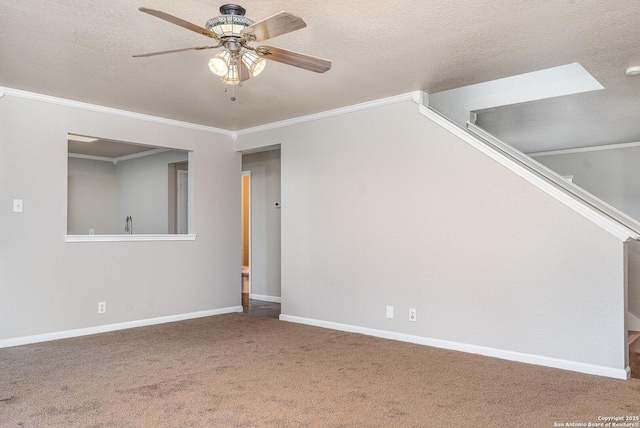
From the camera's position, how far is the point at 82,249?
189 inches

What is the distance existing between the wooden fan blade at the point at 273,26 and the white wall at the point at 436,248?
2349mm

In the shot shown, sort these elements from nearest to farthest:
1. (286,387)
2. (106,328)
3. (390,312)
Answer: (286,387) → (390,312) → (106,328)

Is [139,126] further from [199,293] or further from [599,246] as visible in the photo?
[599,246]

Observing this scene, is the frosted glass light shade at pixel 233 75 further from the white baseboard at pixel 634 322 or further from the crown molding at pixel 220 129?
the white baseboard at pixel 634 322

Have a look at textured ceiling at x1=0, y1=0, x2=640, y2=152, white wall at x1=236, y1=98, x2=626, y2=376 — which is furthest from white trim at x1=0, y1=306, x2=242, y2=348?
textured ceiling at x1=0, y1=0, x2=640, y2=152

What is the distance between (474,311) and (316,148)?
245 cm

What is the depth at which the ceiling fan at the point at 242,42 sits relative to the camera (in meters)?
2.30

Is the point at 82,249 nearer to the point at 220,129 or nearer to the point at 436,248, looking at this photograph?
the point at 220,129

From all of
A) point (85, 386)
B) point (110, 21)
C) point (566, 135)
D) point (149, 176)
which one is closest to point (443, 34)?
point (110, 21)

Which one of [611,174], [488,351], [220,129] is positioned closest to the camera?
[488,351]

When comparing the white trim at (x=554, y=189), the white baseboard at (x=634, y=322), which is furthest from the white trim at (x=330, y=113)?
the white baseboard at (x=634, y=322)

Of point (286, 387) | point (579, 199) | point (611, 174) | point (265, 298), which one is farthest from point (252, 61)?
point (611, 174)

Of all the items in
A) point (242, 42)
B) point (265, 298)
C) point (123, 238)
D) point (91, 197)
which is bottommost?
point (265, 298)

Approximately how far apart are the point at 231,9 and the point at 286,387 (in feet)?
7.86
